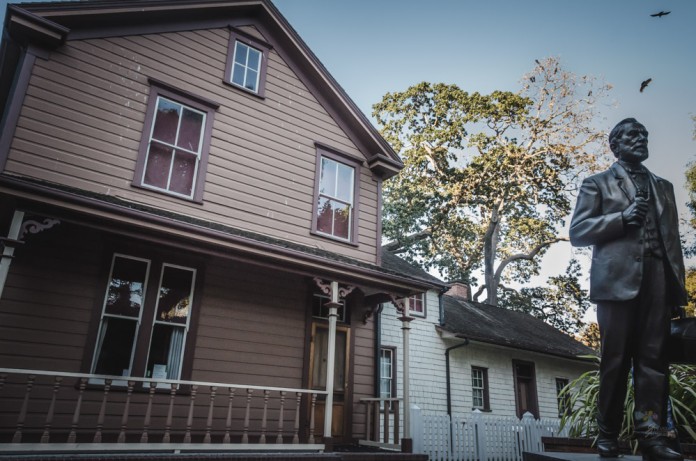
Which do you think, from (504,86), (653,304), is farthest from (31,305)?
(504,86)

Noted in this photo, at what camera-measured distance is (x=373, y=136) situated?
11.9m

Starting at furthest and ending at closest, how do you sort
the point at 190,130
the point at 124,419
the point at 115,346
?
the point at 190,130
the point at 115,346
the point at 124,419

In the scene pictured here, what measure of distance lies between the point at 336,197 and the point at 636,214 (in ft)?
26.8

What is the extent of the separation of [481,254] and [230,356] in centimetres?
2284

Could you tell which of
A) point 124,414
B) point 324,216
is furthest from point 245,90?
point 124,414

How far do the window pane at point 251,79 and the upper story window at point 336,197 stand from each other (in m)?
2.01

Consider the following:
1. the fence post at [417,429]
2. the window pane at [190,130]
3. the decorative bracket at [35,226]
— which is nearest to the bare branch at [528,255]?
the fence post at [417,429]

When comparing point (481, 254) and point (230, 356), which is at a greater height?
point (481, 254)

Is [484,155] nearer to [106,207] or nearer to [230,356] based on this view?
[230,356]

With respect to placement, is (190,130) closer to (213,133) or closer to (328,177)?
(213,133)

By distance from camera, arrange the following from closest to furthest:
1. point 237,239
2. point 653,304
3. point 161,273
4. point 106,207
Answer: point 653,304 → point 106,207 → point 237,239 → point 161,273

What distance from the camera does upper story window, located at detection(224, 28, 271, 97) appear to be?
34.4 feet

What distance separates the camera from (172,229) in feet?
23.8

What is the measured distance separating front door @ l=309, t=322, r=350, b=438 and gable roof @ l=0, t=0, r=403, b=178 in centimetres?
426
